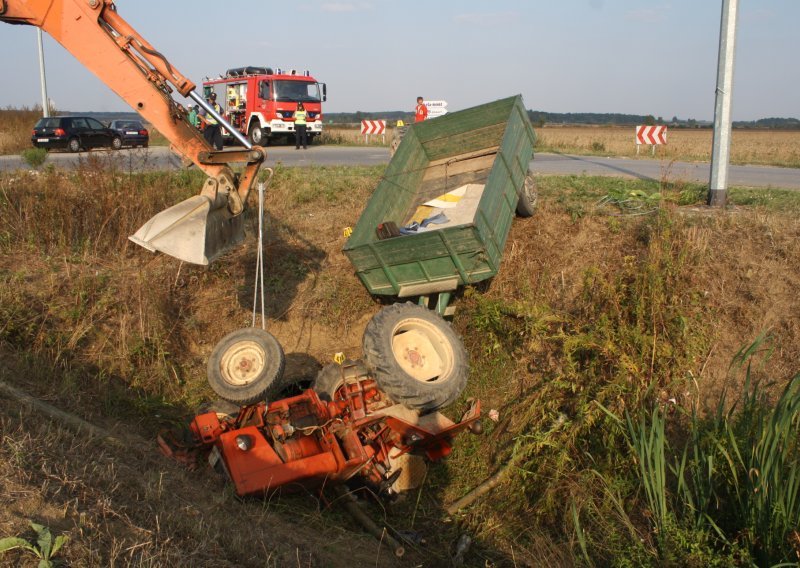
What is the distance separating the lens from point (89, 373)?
7.85 meters

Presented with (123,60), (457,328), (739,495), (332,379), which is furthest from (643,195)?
(123,60)

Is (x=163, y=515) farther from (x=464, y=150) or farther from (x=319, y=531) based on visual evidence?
(x=464, y=150)

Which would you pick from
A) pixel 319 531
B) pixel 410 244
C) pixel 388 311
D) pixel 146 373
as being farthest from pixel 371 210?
pixel 319 531

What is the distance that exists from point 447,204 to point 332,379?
12.3 feet

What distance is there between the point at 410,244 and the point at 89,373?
12.3 feet

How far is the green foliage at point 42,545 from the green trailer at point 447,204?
190 inches

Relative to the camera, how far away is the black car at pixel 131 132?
29062mm

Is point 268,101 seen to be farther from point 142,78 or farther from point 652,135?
point 142,78

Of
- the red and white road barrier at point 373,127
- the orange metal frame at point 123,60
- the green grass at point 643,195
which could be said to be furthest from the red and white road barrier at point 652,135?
the orange metal frame at point 123,60

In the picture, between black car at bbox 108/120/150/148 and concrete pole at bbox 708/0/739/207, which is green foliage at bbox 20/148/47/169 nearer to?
concrete pole at bbox 708/0/739/207

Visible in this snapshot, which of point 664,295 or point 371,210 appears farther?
point 371,210

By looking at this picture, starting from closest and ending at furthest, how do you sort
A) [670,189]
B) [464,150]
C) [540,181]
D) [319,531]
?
1. [319,531]
2. [464,150]
3. [670,189]
4. [540,181]

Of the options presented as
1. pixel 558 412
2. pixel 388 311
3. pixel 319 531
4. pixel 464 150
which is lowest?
pixel 319 531

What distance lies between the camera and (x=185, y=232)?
5969 mm
